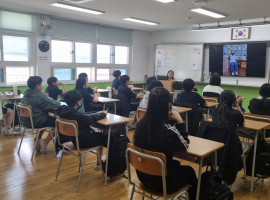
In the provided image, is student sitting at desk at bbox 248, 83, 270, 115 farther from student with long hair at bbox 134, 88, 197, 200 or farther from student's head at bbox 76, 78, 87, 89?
student's head at bbox 76, 78, 87, 89

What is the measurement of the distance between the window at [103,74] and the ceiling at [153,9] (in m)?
1.81

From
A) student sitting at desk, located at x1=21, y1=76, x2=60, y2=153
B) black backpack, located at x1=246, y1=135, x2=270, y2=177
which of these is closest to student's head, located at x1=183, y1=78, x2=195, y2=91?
black backpack, located at x1=246, y1=135, x2=270, y2=177

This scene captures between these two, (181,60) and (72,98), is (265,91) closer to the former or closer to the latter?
(72,98)

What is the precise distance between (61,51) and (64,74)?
2.18 ft

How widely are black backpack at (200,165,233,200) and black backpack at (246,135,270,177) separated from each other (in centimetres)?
99

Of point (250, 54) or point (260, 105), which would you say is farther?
point (250, 54)

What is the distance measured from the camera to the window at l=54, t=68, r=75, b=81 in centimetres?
728

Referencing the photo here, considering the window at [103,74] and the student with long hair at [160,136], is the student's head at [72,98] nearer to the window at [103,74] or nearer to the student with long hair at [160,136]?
the student with long hair at [160,136]

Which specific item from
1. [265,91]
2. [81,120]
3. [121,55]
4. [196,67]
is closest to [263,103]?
[265,91]

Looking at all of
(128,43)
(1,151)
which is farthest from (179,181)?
(128,43)

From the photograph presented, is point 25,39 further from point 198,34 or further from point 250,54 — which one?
point 250,54

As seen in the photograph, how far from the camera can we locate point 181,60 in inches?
347

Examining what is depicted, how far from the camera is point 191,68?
8594 mm

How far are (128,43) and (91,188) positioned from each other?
681cm
